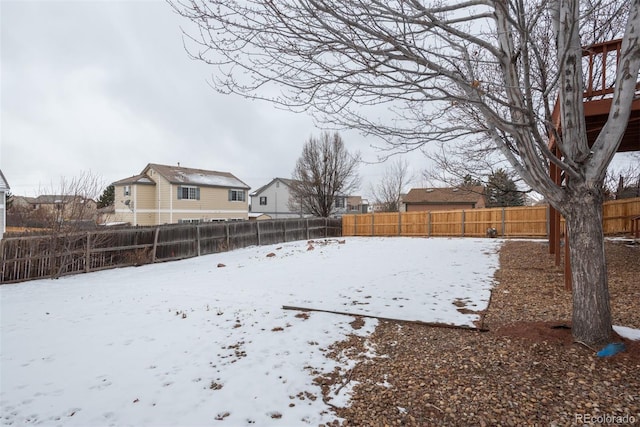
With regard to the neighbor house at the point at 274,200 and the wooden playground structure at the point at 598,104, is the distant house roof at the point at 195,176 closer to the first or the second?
the neighbor house at the point at 274,200

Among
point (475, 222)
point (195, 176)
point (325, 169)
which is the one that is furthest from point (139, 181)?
point (475, 222)

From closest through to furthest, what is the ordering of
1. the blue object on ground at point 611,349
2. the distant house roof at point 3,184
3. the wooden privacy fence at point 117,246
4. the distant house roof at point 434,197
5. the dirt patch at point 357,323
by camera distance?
the blue object on ground at point 611,349, the dirt patch at point 357,323, the wooden privacy fence at point 117,246, the distant house roof at point 3,184, the distant house roof at point 434,197

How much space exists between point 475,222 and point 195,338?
17.4 meters

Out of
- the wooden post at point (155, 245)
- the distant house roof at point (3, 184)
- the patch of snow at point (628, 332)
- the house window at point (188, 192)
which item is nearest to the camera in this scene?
the patch of snow at point (628, 332)

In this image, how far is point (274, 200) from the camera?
37562mm

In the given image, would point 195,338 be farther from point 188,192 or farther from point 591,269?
point 188,192

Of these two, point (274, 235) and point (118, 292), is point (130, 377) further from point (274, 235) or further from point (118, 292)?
point (274, 235)

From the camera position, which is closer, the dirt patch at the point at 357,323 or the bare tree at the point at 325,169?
the dirt patch at the point at 357,323

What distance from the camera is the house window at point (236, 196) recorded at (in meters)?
27.3

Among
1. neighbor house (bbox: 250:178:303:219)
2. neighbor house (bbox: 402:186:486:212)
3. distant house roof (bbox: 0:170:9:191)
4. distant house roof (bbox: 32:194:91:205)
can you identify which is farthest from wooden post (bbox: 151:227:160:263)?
neighbor house (bbox: 250:178:303:219)

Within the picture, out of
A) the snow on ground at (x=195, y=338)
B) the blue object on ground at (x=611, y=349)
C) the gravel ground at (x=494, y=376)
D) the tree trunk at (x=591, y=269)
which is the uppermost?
the tree trunk at (x=591, y=269)

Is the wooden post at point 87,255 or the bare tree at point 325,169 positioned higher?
the bare tree at point 325,169

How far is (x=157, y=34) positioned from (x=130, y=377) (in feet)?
13.4

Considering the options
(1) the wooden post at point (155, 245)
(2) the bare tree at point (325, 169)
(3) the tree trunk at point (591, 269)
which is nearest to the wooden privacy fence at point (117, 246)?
(1) the wooden post at point (155, 245)
